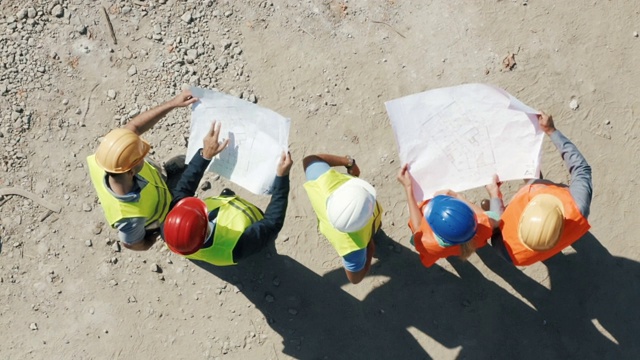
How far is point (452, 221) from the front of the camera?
13.3 ft

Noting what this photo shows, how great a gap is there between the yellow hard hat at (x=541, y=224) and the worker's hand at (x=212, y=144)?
271 centimetres

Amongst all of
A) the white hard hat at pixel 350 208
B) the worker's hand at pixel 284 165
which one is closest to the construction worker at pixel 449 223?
the white hard hat at pixel 350 208

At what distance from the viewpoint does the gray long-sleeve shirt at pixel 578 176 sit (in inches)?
174

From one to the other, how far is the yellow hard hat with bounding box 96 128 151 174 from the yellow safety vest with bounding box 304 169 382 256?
58.3 inches

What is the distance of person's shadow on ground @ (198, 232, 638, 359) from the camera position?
19.5 feet

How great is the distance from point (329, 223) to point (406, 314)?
7.25 ft

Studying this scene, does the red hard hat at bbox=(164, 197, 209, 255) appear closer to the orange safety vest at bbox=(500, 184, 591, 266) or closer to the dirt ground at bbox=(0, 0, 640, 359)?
the dirt ground at bbox=(0, 0, 640, 359)

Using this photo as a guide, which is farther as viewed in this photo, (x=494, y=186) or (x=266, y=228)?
(x=494, y=186)

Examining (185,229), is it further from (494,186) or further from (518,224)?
(494,186)

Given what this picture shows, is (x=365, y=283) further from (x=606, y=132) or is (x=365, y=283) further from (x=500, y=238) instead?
(x=606, y=132)

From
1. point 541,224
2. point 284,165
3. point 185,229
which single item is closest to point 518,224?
point 541,224

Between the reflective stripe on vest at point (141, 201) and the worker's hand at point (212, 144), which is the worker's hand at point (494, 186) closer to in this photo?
the worker's hand at point (212, 144)

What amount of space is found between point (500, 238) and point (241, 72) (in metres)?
3.48

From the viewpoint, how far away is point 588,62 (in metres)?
6.15
